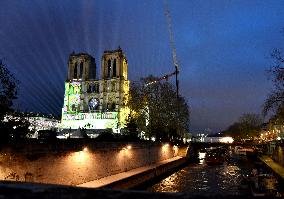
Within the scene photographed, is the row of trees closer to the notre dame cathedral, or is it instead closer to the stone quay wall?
the stone quay wall

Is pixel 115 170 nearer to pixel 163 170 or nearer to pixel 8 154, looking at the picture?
pixel 163 170

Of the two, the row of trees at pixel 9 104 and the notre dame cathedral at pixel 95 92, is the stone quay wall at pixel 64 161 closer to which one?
the row of trees at pixel 9 104

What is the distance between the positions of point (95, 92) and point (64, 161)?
90900 mm

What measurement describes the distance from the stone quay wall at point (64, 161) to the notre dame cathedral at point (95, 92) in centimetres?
6676

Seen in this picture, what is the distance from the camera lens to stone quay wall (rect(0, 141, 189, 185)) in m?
18.5

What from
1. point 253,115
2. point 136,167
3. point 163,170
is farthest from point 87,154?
point 253,115

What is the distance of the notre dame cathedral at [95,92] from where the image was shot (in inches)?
4205

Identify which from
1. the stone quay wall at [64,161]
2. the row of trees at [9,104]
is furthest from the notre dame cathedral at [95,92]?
the row of trees at [9,104]

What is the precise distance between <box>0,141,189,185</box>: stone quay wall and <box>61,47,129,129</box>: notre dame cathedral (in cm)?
6676

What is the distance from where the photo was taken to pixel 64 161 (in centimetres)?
2369

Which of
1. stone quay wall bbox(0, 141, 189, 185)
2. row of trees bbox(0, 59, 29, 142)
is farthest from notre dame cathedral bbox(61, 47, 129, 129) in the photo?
row of trees bbox(0, 59, 29, 142)

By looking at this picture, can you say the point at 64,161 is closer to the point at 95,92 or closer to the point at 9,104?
the point at 9,104

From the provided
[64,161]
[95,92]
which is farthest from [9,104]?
[95,92]

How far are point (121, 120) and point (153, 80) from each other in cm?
3747
